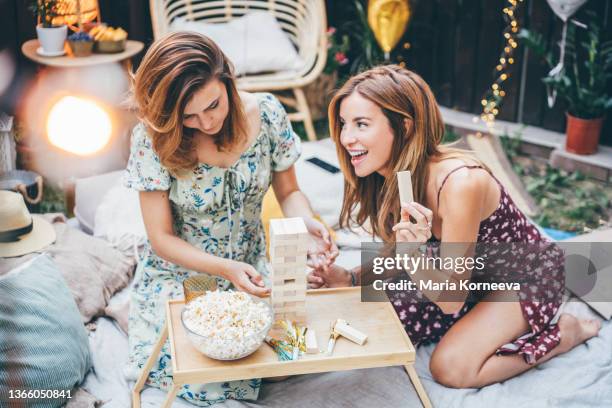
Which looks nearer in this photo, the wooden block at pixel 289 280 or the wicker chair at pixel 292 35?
the wooden block at pixel 289 280

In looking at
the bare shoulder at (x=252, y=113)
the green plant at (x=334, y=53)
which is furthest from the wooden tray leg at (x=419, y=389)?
the green plant at (x=334, y=53)

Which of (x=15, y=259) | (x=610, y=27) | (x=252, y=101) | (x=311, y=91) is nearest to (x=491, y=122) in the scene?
(x=610, y=27)

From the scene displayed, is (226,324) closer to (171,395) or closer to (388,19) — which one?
(171,395)

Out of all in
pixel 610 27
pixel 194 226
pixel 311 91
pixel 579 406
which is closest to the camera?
pixel 579 406

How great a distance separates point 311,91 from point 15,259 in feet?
9.07

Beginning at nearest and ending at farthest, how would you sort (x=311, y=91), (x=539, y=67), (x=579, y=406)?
(x=579, y=406) → (x=539, y=67) → (x=311, y=91)

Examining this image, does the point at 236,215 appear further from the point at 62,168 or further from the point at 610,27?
the point at 610,27

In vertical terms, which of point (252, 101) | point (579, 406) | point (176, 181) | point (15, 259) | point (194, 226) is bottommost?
point (579, 406)

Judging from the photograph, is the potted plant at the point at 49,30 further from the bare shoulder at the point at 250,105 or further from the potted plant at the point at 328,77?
the potted plant at the point at 328,77

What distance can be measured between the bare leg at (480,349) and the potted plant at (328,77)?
2.64 m

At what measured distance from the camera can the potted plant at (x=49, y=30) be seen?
3.31m

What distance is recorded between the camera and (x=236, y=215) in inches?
93.1

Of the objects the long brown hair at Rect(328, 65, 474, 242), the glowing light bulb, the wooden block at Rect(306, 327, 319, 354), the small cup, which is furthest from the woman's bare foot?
the small cup

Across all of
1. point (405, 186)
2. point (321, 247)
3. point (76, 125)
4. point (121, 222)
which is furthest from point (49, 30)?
point (405, 186)
